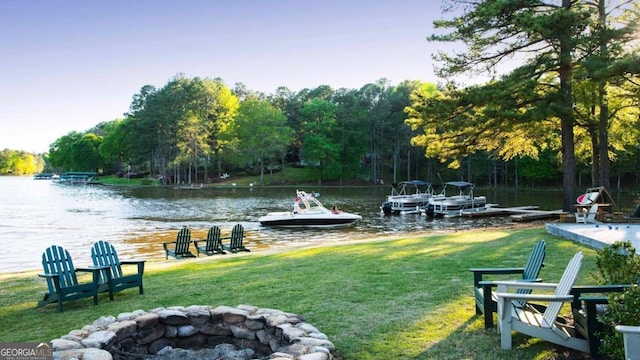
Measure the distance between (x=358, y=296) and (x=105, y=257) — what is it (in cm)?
432

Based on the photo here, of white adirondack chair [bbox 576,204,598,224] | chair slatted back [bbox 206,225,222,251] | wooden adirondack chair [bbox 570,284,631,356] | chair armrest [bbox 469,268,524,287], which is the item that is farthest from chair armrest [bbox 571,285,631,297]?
chair slatted back [bbox 206,225,222,251]

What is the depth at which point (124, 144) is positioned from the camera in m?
90.6

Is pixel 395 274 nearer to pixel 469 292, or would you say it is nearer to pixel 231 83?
pixel 469 292

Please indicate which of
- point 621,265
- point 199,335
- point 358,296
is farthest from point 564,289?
point 199,335

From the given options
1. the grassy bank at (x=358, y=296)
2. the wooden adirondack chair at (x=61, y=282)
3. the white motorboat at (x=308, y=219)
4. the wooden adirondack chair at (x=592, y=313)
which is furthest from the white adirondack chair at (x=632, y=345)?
the white motorboat at (x=308, y=219)

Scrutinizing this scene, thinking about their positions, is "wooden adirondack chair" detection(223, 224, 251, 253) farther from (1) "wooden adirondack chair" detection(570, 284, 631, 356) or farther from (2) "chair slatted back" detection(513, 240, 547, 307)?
(1) "wooden adirondack chair" detection(570, 284, 631, 356)

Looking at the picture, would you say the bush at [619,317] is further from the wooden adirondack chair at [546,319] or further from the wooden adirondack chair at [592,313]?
the wooden adirondack chair at [546,319]

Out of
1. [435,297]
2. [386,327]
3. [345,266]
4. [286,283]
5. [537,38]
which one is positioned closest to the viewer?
[386,327]

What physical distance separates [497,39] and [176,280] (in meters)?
16.6

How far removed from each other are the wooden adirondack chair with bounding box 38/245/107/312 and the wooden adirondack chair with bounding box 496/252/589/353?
591 cm

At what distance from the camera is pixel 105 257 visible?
7.98 meters

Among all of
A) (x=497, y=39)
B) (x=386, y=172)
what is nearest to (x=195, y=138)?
(x=386, y=172)

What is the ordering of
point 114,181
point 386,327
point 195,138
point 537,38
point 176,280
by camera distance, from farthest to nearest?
point 114,181
point 195,138
point 537,38
point 176,280
point 386,327

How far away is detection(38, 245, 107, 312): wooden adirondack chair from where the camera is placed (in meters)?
6.99
